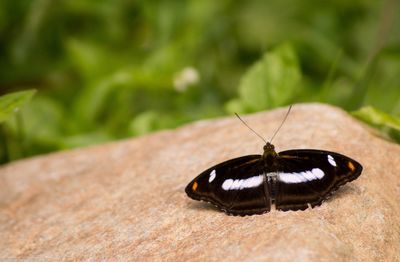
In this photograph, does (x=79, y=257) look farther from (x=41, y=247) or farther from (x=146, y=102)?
(x=146, y=102)

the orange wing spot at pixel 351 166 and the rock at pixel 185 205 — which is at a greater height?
the orange wing spot at pixel 351 166

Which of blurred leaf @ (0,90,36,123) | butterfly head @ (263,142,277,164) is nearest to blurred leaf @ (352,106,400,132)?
butterfly head @ (263,142,277,164)

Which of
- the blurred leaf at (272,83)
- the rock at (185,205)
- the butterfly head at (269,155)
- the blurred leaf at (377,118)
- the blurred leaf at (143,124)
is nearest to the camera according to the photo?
the rock at (185,205)

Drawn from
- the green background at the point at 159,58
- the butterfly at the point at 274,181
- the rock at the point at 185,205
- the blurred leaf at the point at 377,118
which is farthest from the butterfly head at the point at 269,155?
the green background at the point at 159,58

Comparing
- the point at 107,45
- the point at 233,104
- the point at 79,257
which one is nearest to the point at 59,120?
the point at 107,45

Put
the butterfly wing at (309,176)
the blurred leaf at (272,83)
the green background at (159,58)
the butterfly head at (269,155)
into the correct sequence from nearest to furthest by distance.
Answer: the butterfly wing at (309,176) < the butterfly head at (269,155) < the blurred leaf at (272,83) < the green background at (159,58)

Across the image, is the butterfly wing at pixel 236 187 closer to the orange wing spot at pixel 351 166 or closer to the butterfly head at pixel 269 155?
the butterfly head at pixel 269 155

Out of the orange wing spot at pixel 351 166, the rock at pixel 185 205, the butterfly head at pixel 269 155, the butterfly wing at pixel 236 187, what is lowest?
the rock at pixel 185 205

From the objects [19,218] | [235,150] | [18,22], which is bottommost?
[19,218]
